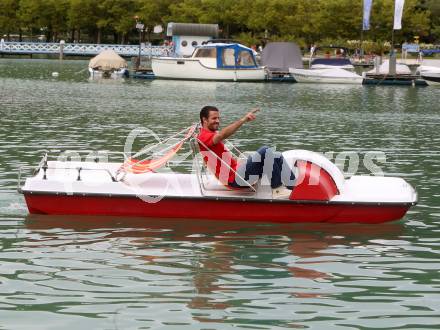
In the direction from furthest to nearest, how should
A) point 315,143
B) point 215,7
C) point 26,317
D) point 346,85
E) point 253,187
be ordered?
point 215,7
point 346,85
point 315,143
point 253,187
point 26,317

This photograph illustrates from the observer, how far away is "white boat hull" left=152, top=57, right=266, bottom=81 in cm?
6656

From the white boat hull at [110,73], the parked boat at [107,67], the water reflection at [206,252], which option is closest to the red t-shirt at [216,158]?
the water reflection at [206,252]

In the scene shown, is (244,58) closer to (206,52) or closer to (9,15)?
(206,52)

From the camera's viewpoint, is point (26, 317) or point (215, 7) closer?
point (26, 317)

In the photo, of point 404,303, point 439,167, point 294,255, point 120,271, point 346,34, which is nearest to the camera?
point 404,303

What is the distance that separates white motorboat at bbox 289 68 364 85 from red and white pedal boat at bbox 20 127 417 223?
165ft

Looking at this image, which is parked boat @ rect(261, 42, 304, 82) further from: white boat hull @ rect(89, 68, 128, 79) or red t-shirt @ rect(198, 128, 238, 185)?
red t-shirt @ rect(198, 128, 238, 185)

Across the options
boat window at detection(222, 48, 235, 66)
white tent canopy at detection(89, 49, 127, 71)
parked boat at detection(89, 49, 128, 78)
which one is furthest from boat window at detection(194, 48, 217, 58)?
white tent canopy at detection(89, 49, 127, 71)

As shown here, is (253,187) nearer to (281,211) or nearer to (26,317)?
(281,211)

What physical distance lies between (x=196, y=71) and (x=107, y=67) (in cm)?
802

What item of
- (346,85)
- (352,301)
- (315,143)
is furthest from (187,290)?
(346,85)

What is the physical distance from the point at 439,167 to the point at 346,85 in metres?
42.2

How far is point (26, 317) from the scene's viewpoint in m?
9.71

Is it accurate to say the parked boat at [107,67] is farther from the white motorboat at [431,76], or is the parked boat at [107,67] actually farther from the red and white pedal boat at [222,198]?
the red and white pedal boat at [222,198]
